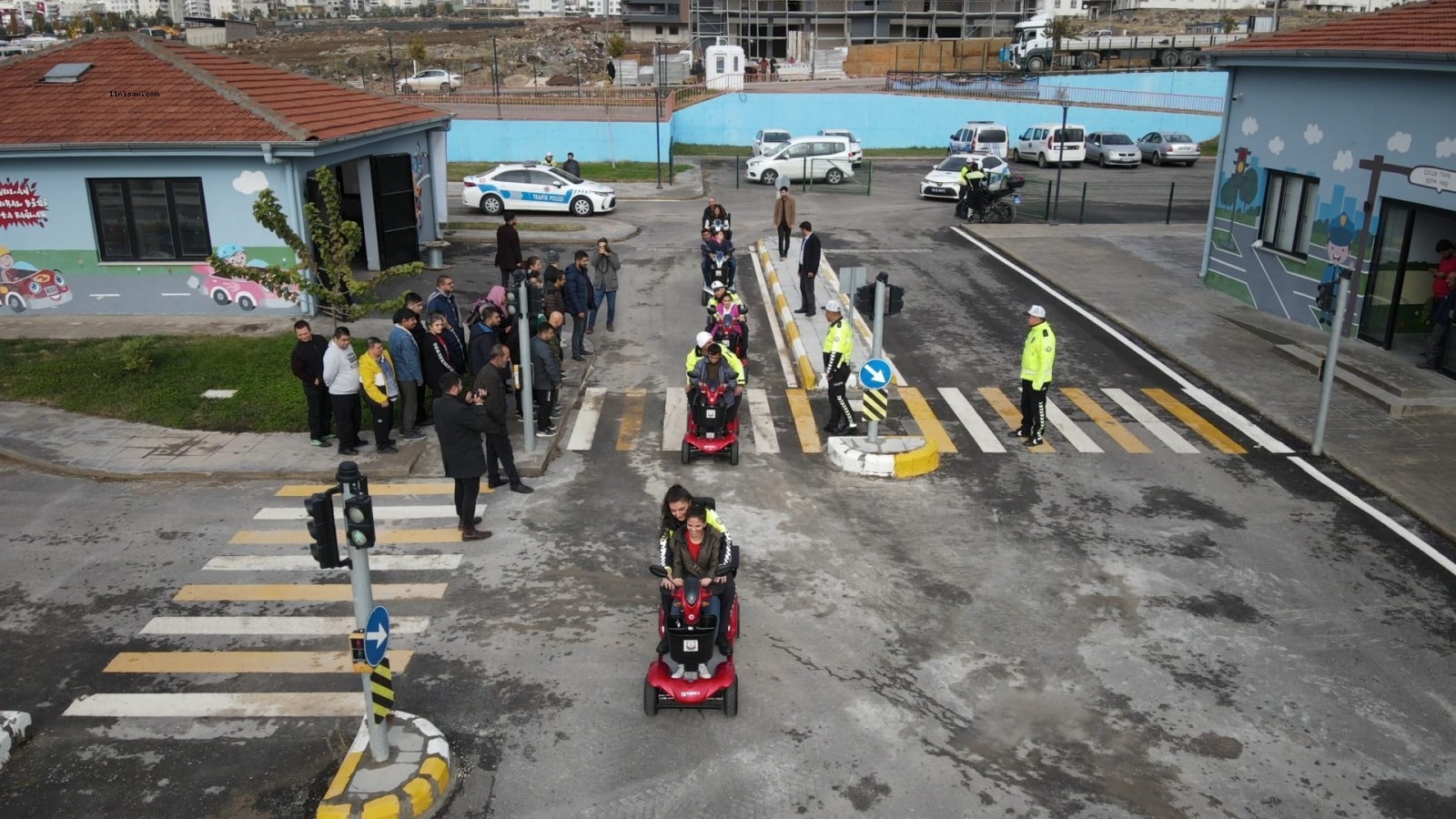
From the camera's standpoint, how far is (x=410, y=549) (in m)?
11.5

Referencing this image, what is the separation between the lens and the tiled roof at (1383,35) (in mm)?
17531

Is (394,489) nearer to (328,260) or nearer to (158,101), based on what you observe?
(328,260)

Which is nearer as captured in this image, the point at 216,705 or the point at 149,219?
the point at 216,705

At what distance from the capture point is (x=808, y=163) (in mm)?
39938

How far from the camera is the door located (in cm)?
2317

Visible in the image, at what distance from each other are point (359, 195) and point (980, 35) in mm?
80889

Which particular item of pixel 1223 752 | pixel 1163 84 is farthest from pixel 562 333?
pixel 1163 84

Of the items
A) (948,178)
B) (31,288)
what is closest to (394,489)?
(31,288)

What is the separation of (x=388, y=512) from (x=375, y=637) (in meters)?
5.17

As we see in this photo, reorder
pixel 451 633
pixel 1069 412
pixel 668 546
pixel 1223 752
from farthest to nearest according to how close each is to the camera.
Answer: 1. pixel 1069 412
2. pixel 451 633
3. pixel 668 546
4. pixel 1223 752

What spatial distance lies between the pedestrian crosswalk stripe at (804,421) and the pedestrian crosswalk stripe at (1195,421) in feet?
17.6

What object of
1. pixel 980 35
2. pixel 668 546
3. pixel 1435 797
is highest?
pixel 980 35

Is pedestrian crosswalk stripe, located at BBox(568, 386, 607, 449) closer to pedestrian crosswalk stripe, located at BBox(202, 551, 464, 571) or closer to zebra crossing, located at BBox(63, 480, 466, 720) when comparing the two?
zebra crossing, located at BBox(63, 480, 466, 720)

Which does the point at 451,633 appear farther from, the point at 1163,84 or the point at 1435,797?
the point at 1163,84
